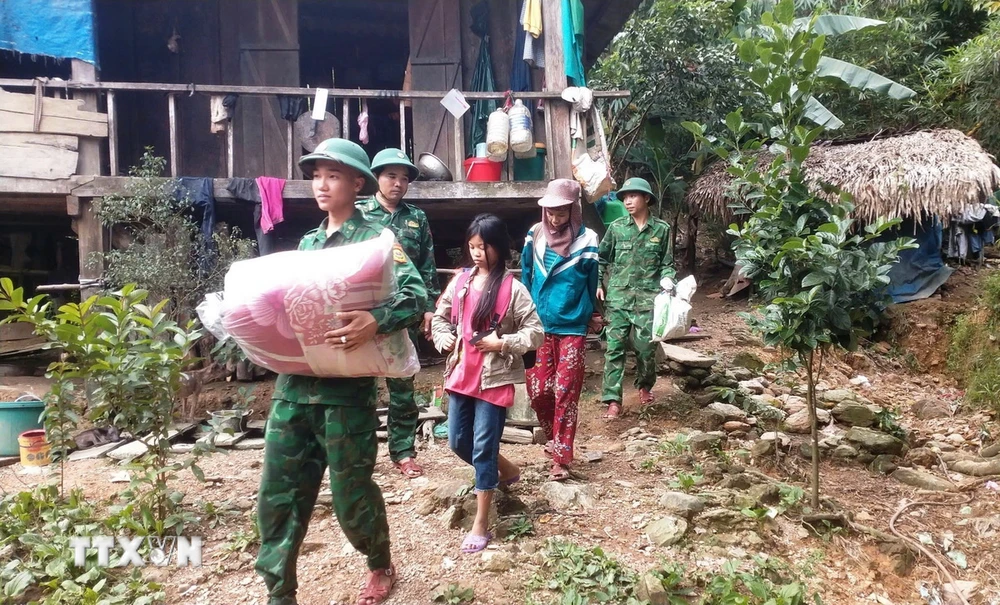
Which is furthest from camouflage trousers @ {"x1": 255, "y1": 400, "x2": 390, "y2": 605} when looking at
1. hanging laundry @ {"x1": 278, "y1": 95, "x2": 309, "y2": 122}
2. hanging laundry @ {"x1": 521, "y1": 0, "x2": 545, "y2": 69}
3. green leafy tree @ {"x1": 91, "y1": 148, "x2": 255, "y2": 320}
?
hanging laundry @ {"x1": 521, "y1": 0, "x2": 545, "y2": 69}

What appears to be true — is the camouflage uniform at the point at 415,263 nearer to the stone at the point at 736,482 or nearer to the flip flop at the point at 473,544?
the flip flop at the point at 473,544

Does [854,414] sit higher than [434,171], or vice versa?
[434,171]

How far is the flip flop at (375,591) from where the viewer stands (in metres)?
2.43

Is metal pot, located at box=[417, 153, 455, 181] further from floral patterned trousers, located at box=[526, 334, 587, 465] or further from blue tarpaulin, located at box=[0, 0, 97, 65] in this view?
blue tarpaulin, located at box=[0, 0, 97, 65]

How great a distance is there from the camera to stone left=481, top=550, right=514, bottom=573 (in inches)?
106

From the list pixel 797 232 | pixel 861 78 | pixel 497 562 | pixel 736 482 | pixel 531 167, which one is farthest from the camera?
pixel 861 78

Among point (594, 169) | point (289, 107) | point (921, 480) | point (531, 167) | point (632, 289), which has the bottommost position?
point (921, 480)

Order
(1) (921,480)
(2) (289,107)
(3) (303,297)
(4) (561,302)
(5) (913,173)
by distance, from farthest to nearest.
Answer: (5) (913,173) → (2) (289,107) → (1) (921,480) → (4) (561,302) → (3) (303,297)

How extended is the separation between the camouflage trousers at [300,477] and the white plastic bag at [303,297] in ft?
0.78

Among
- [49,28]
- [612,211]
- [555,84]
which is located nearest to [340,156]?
[555,84]

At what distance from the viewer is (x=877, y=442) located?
14.7ft

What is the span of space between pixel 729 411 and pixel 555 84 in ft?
12.1

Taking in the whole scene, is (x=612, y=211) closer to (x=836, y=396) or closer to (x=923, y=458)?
(x=836, y=396)

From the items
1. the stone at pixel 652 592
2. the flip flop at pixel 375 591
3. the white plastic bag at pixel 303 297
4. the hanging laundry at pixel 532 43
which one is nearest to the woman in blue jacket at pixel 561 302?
the stone at pixel 652 592
